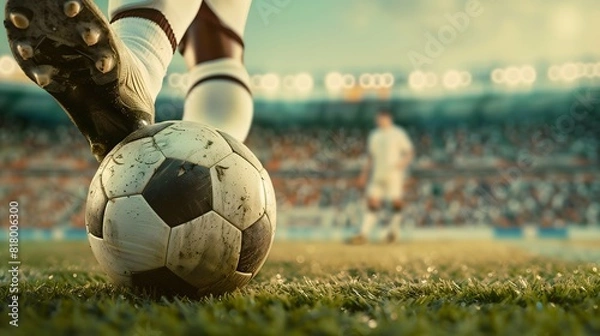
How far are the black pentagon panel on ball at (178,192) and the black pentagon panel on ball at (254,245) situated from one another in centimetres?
17

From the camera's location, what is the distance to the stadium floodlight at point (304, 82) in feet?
77.8

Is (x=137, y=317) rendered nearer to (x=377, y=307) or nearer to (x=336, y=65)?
(x=377, y=307)

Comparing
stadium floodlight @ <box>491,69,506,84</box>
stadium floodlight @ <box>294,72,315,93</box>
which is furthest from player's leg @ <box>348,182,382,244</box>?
stadium floodlight @ <box>491,69,506,84</box>

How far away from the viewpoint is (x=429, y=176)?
21.5 metres

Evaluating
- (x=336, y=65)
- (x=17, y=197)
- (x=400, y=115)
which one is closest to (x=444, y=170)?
(x=400, y=115)

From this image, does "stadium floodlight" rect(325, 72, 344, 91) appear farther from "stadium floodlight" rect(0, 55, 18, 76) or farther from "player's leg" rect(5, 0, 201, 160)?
"player's leg" rect(5, 0, 201, 160)

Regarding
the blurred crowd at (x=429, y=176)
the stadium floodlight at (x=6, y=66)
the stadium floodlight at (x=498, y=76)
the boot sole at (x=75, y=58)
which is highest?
the stadium floodlight at (x=498, y=76)

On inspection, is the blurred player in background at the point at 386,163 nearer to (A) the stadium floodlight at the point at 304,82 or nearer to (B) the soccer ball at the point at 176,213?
(B) the soccer ball at the point at 176,213

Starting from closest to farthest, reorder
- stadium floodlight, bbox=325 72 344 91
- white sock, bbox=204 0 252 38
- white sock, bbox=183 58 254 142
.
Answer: white sock, bbox=183 58 254 142 → white sock, bbox=204 0 252 38 → stadium floodlight, bbox=325 72 344 91

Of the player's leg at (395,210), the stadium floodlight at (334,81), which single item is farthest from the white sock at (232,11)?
the stadium floodlight at (334,81)

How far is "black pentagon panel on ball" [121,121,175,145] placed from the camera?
184 cm

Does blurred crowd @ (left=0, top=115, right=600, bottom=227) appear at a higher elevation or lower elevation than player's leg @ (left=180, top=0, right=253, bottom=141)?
lower

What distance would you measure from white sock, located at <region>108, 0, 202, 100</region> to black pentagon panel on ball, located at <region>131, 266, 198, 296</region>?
0.68 m

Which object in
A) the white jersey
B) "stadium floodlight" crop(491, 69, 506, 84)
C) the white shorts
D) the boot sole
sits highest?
"stadium floodlight" crop(491, 69, 506, 84)
